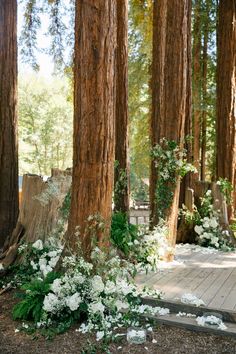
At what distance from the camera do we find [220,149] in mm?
7805

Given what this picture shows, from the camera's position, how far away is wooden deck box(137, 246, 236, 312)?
383 centimetres

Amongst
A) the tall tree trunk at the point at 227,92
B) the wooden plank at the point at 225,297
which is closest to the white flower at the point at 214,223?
the tall tree trunk at the point at 227,92

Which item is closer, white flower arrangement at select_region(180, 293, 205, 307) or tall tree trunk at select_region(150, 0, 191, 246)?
white flower arrangement at select_region(180, 293, 205, 307)

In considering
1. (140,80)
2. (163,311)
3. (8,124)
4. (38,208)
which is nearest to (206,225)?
(38,208)

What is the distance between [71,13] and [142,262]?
6.34 metres

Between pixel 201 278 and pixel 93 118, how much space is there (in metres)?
2.28

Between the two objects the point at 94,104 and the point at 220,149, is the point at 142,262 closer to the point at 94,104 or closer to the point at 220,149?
the point at 94,104

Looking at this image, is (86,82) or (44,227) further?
(44,227)

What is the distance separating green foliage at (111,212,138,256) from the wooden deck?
491 mm

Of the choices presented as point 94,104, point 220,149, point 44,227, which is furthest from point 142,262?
point 220,149

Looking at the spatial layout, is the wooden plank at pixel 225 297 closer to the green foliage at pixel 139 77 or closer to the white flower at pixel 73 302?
the white flower at pixel 73 302

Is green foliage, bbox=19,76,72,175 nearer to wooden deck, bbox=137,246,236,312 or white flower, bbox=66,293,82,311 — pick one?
wooden deck, bbox=137,246,236,312

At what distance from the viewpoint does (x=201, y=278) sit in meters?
4.55

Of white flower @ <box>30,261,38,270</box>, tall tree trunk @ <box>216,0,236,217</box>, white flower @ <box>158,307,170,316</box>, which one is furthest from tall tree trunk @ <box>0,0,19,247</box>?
tall tree trunk @ <box>216,0,236,217</box>
